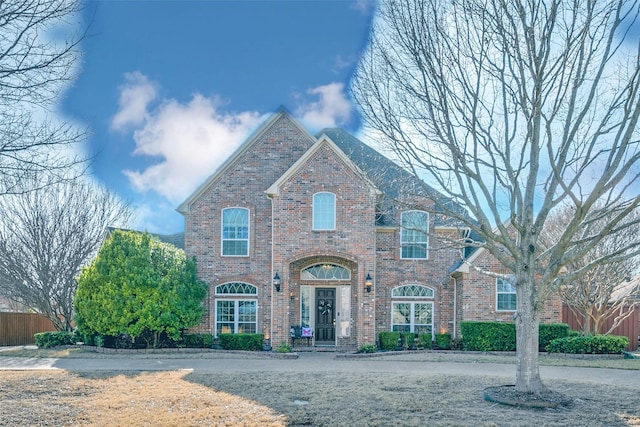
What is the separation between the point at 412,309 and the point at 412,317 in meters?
0.28

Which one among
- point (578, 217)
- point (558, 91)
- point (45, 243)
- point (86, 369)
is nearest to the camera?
point (578, 217)

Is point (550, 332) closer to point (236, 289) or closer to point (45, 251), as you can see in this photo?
point (236, 289)

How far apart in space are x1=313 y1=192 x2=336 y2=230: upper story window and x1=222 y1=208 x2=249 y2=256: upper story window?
9.50 ft

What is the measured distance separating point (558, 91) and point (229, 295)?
522 inches

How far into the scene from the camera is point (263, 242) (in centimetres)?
1950

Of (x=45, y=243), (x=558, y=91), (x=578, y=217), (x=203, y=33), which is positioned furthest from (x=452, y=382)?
(x=45, y=243)

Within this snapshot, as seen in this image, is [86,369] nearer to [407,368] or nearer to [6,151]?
[6,151]

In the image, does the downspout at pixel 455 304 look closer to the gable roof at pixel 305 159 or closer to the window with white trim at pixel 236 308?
the gable roof at pixel 305 159

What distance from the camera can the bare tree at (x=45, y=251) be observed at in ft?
75.1

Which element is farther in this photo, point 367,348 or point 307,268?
point 307,268

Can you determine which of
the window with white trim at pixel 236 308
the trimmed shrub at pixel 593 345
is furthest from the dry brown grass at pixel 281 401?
the window with white trim at pixel 236 308

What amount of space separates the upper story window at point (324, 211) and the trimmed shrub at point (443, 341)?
16.9 ft

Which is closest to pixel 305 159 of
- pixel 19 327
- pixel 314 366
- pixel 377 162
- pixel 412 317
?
pixel 377 162

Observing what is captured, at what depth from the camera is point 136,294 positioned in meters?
17.1
